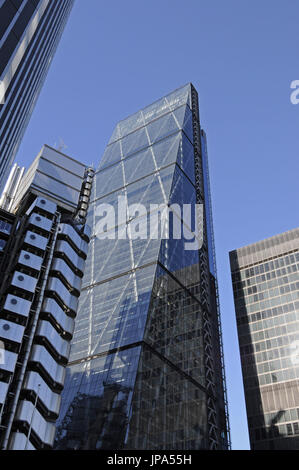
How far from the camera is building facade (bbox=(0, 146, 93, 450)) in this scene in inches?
1665

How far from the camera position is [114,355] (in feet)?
229

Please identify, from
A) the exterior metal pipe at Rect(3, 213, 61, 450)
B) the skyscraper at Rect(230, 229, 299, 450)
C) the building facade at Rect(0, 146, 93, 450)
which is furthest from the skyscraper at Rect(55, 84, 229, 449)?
the exterior metal pipe at Rect(3, 213, 61, 450)

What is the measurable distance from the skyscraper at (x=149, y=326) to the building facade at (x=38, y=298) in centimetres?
1660

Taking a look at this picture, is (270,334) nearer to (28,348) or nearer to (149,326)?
(149,326)

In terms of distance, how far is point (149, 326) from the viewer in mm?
70250

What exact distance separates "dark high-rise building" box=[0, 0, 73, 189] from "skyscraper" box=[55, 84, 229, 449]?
33.0 m

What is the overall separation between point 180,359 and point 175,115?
70210 mm

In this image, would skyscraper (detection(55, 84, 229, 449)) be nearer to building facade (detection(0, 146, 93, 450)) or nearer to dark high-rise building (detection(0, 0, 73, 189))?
building facade (detection(0, 146, 93, 450))

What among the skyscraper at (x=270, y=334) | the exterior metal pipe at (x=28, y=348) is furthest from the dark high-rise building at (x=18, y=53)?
the skyscraper at (x=270, y=334)

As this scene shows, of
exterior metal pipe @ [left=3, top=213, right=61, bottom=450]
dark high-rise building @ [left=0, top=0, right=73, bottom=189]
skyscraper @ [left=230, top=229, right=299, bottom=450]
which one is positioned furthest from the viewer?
skyscraper @ [left=230, top=229, right=299, bottom=450]

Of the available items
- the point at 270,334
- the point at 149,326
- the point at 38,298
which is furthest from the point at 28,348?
the point at 270,334

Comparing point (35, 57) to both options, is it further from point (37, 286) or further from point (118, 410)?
point (118, 410)

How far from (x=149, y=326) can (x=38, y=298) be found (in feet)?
79.1
